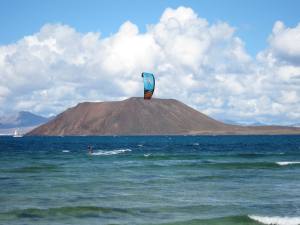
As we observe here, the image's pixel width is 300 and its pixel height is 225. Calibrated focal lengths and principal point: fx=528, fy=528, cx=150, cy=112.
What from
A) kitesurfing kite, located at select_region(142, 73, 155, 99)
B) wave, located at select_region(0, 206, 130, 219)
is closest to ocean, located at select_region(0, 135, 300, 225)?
wave, located at select_region(0, 206, 130, 219)

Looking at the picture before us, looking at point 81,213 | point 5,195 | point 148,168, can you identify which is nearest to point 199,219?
point 81,213

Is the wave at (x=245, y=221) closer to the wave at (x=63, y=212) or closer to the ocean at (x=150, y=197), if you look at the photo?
the ocean at (x=150, y=197)

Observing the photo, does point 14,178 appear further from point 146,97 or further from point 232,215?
point 232,215

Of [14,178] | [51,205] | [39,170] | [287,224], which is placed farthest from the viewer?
[39,170]

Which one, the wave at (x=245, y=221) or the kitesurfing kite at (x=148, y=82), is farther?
the kitesurfing kite at (x=148, y=82)

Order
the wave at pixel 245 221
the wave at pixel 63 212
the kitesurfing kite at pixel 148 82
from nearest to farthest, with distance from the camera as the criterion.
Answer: the wave at pixel 245 221 < the wave at pixel 63 212 < the kitesurfing kite at pixel 148 82

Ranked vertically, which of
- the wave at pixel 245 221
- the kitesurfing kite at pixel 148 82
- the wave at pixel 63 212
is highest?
the kitesurfing kite at pixel 148 82

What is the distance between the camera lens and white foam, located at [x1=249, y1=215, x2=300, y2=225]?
2206 cm

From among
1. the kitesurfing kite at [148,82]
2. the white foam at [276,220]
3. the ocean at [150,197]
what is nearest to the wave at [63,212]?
the ocean at [150,197]

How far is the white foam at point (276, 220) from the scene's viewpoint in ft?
72.4

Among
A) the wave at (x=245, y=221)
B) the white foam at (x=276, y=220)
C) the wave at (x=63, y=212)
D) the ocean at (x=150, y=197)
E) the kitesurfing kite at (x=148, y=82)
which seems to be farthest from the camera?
the kitesurfing kite at (x=148, y=82)

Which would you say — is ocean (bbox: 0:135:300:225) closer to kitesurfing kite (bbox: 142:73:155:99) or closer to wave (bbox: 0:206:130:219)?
wave (bbox: 0:206:130:219)

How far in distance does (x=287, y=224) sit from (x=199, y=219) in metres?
3.73

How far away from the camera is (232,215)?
941 inches
